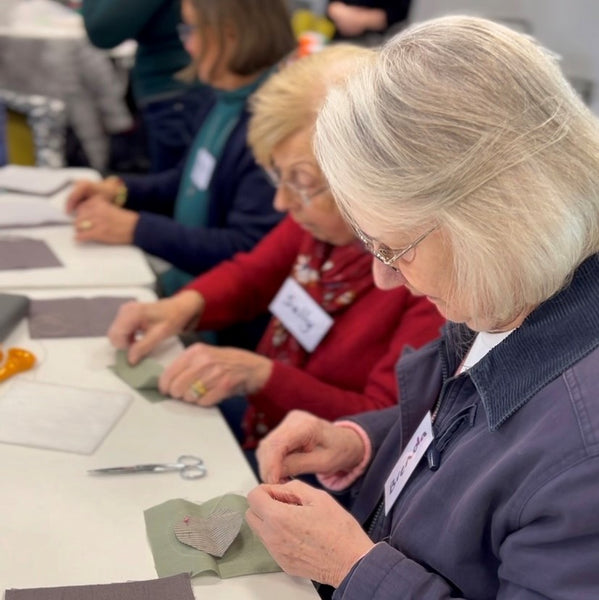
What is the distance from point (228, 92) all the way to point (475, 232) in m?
1.58

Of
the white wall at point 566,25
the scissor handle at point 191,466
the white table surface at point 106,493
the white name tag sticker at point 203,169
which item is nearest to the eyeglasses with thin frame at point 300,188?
the white table surface at point 106,493

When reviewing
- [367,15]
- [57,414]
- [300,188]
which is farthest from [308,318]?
[367,15]

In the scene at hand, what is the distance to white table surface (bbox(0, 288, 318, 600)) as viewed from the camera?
39.1 inches

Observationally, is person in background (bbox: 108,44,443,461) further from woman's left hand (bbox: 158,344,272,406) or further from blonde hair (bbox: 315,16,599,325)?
blonde hair (bbox: 315,16,599,325)

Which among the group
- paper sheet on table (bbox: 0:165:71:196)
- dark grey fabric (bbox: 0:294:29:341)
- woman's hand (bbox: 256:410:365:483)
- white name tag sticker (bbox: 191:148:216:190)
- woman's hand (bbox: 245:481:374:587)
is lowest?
paper sheet on table (bbox: 0:165:71:196)

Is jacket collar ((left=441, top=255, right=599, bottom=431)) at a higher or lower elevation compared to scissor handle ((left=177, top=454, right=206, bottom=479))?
higher

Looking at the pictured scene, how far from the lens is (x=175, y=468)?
121 centimetres

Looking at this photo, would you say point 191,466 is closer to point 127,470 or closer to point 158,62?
point 127,470

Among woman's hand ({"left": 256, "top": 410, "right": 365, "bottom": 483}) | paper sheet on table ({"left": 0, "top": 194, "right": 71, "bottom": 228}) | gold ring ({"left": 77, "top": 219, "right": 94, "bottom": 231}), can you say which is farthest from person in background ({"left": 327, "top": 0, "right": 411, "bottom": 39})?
woman's hand ({"left": 256, "top": 410, "right": 365, "bottom": 483})

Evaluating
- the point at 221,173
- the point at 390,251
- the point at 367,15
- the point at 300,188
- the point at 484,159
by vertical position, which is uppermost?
the point at 484,159

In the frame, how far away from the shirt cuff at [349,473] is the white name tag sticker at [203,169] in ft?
3.81

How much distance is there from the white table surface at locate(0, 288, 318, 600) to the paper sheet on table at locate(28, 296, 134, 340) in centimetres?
8

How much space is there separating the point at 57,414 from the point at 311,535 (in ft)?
1.79

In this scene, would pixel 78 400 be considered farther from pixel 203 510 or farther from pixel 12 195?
pixel 12 195
